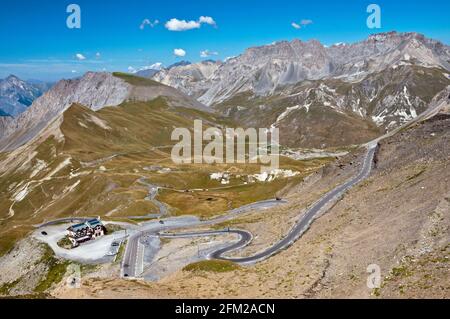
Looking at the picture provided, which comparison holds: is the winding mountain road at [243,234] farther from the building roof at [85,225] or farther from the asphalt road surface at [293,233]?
the building roof at [85,225]

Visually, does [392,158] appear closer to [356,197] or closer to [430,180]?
[356,197]

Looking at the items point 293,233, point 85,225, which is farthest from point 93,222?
point 293,233

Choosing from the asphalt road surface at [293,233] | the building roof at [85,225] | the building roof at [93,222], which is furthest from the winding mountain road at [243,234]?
the building roof at [85,225]

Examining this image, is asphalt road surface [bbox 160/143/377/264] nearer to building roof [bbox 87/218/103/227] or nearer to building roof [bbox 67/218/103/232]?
building roof [bbox 87/218/103/227]

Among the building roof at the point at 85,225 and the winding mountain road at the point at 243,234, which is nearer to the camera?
the winding mountain road at the point at 243,234

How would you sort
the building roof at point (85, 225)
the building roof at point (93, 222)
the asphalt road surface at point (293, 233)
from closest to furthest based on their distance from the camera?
the asphalt road surface at point (293, 233)
the building roof at point (85, 225)
the building roof at point (93, 222)

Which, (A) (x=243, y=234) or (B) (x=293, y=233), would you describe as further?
(A) (x=243, y=234)

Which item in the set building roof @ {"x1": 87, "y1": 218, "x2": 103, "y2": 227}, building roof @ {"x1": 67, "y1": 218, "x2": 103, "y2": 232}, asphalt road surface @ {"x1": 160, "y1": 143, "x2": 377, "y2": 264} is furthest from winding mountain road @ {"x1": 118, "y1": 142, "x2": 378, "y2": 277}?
building roof @ {"x1": 67, "y1": 218, "x2": 103, "y2": 232}

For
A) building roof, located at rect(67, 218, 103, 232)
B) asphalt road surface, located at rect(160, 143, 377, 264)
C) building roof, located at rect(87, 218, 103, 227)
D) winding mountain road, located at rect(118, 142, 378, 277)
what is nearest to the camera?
asphalt road surface, located at rect(160, 143, 377, 264)

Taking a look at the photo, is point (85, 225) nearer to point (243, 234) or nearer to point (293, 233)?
point (243, 234)

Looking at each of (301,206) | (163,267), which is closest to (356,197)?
(301,206)

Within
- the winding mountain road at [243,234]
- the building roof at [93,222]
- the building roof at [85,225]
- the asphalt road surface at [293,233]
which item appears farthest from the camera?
the building roof at [93,222]
